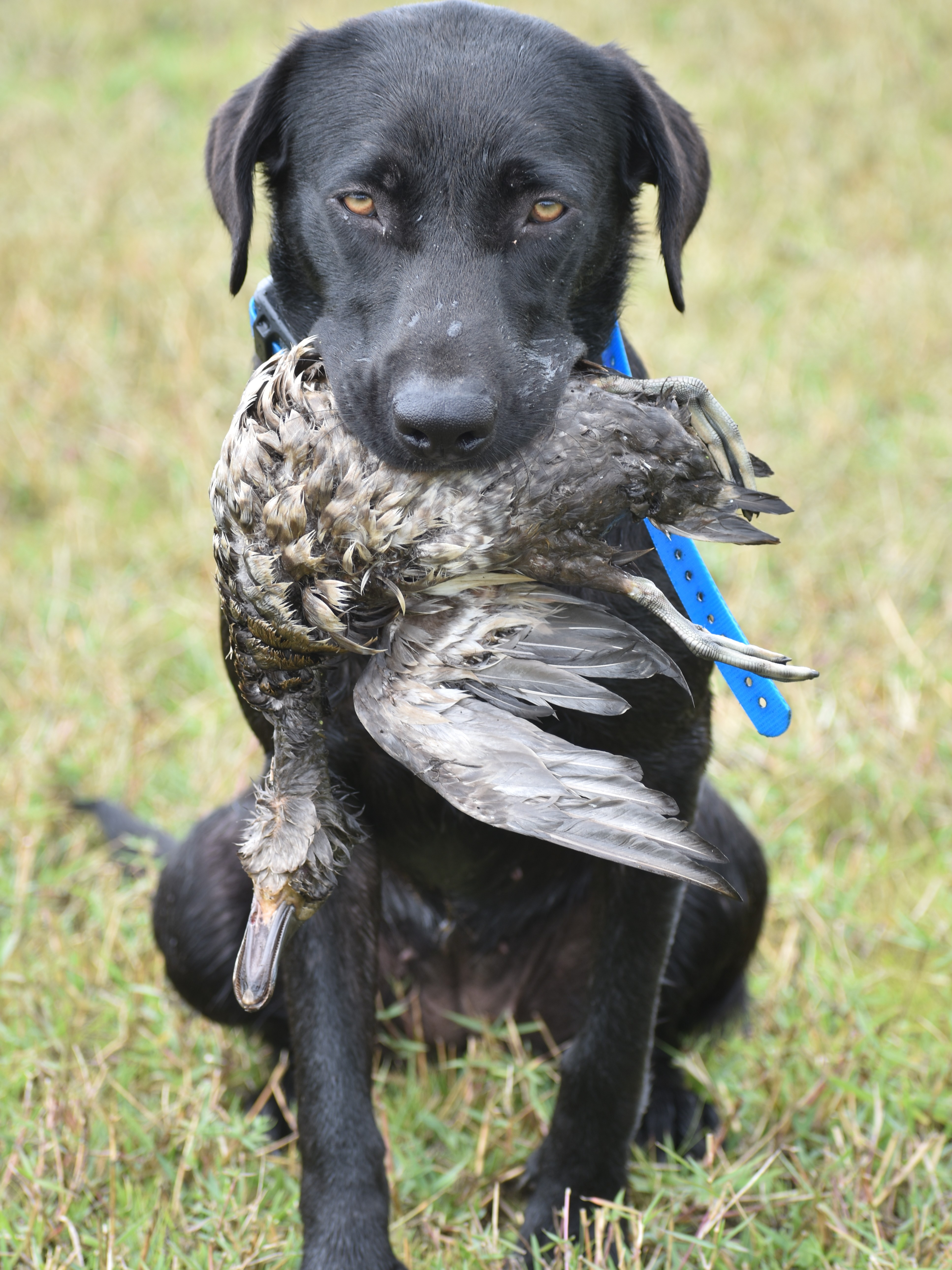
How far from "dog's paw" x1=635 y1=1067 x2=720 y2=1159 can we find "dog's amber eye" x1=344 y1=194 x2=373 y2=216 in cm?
177

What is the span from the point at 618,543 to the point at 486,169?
2.09 ft

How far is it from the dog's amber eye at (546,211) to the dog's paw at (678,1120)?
1695 millimetres

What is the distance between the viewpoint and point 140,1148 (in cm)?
256

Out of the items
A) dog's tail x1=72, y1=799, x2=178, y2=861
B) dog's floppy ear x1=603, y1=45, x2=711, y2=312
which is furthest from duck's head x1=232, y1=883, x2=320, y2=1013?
dog's tail x1=72, y1=799, x2=178, y2=861

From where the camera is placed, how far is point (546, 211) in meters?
2.28

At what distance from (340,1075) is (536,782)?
0.84 meters

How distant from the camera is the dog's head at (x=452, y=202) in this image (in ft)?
6.70

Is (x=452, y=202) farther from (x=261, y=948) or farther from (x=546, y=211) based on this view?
(x=261, y=948)

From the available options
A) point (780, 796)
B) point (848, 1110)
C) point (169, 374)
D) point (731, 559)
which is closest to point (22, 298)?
point (169, 374)

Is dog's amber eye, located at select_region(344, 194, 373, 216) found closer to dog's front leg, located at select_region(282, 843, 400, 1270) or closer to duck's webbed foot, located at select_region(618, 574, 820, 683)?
duck's webbed foot, located at select_region(618, 574, 820, 683)

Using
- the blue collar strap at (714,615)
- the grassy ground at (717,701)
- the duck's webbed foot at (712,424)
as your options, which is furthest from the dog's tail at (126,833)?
the duck's webbed foot at (712,424)

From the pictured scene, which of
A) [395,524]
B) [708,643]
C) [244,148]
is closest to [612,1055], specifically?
[708,643]

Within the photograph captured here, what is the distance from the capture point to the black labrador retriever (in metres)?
2.12

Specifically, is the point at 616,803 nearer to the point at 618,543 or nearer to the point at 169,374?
the point at 618,543
